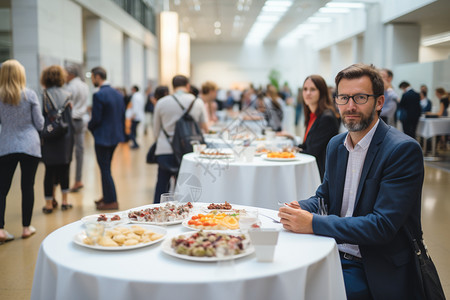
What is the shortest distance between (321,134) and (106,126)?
249 centimetres

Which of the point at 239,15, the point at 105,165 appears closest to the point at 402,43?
the point at 239,15

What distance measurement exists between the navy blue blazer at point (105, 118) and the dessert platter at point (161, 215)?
3.19 metres

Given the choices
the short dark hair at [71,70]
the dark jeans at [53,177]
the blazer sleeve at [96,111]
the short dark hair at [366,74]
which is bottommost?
the dark jeans at [53,177]

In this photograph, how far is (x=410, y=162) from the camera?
176cm

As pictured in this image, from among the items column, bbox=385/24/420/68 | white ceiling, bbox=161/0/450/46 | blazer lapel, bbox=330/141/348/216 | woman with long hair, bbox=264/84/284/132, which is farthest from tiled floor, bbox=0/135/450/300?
column, bbox=385/24/420/68

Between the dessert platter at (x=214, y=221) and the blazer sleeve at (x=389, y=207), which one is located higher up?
the blazer sleeve at (x=389, y=207)

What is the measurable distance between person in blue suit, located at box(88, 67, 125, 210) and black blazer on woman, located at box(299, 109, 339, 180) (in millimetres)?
2284

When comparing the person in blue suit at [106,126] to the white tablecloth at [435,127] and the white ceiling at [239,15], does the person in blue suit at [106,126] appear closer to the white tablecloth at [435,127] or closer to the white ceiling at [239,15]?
the white ceiling at [239,15]

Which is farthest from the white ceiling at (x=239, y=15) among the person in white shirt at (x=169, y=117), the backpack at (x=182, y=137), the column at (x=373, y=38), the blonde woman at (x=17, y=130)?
the blonde woman at (x=17, y=130)

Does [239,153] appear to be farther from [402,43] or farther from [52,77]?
[402,43]

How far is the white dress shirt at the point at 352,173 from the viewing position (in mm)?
1969

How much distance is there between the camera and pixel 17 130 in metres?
3.97

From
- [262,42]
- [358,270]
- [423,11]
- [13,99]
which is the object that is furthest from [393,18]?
[262,42]

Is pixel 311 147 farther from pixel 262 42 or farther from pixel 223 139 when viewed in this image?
pixel 262 42
